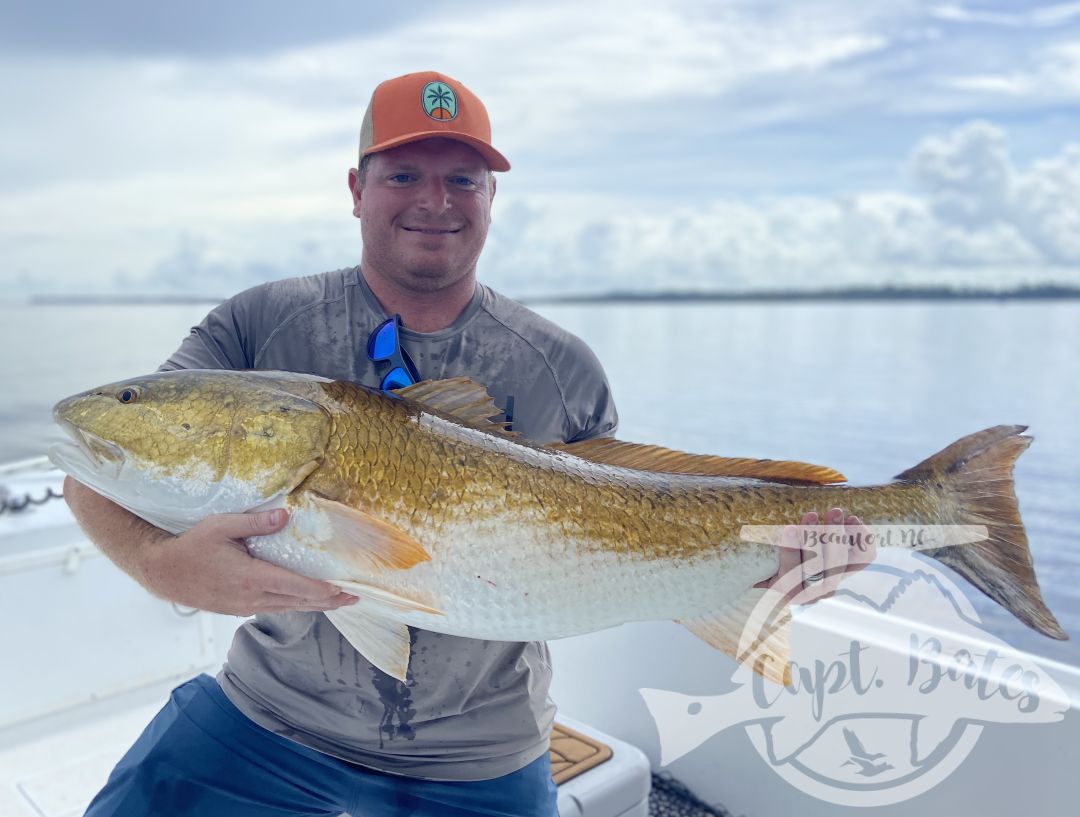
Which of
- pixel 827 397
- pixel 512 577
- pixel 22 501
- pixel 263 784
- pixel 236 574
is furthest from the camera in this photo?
pixel 827 397

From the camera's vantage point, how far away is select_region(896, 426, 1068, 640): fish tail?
2.24m

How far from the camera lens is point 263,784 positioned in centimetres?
Answer: 247

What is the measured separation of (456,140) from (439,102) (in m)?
0.13

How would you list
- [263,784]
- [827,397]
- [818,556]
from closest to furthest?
[818,556], [263,784], [827,397]

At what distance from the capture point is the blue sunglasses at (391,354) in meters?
2.62

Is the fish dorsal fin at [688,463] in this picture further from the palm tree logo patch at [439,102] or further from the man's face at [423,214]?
the palm tree logo patch at [439,102]

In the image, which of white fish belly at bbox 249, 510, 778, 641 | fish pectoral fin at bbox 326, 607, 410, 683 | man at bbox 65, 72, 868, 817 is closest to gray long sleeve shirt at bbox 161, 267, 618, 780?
man at bbox 65, 72, 868, 817

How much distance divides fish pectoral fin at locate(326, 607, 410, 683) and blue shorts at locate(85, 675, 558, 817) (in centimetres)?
58

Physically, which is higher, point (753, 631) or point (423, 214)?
point (423, 214)

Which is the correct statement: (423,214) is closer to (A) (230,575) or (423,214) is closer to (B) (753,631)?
(A) (230,575)

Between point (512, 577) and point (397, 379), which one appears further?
point (397, 379)

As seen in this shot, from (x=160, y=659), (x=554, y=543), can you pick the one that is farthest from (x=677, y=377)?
(x=554, y=543)

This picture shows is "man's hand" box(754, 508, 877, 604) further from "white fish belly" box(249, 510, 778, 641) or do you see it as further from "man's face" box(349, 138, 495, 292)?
"man's face" box(349, 138, 495, 292)

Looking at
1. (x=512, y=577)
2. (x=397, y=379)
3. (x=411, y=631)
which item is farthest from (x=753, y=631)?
(x=397, y=379)
